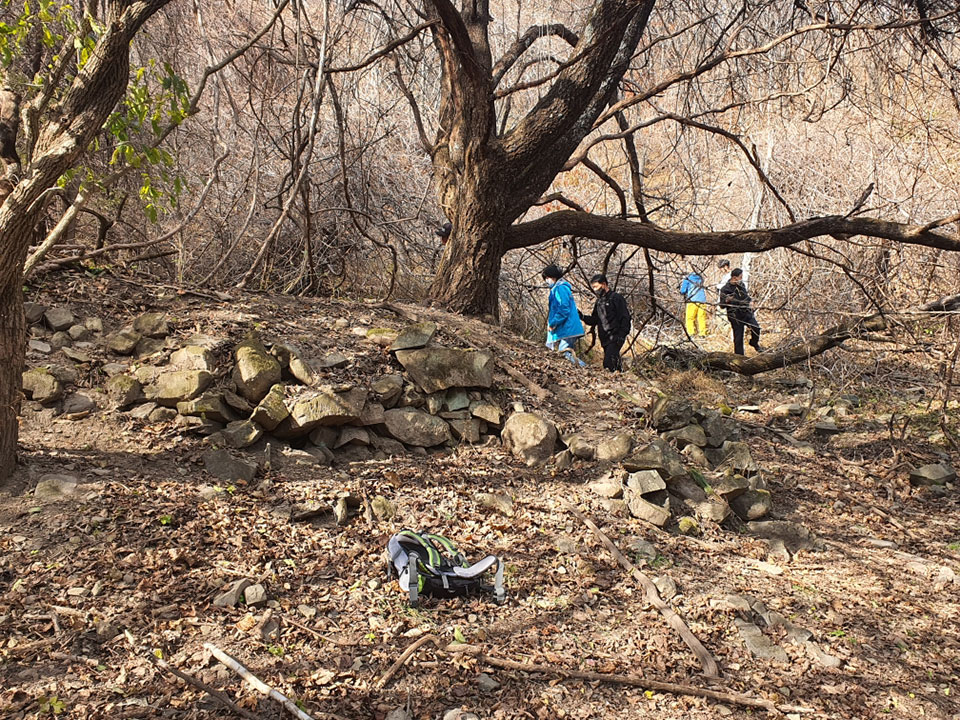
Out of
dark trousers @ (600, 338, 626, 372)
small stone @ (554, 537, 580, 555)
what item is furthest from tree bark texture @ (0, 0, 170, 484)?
dark trousers @ (600, 338, 626, 372)

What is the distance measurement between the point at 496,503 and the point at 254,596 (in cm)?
171

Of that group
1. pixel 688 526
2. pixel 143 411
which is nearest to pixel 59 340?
pixel 143 411

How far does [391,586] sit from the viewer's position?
383 centimetres

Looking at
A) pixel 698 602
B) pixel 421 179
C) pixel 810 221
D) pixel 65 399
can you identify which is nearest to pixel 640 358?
pixel 810 221

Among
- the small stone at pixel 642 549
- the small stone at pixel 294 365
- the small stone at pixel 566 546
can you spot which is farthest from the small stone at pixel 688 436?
the small stone at pixel 294 365

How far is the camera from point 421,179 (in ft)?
31.2

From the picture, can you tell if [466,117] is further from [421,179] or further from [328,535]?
[328,535]

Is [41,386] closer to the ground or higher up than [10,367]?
closer to the ground

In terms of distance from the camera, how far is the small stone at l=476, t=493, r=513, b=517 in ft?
15.5

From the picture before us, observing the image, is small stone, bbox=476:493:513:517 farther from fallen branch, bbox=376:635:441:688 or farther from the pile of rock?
fallen branch, bbox=376:635:441:688

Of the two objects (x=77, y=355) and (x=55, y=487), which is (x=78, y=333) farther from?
(x=55, y=487)

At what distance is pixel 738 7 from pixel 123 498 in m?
7.22

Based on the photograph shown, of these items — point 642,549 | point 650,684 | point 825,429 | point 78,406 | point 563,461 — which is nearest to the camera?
point 650,684

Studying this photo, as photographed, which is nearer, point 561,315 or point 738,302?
point 561,315
